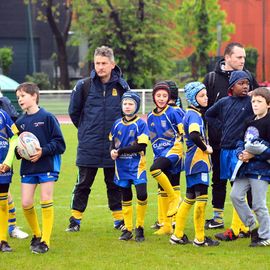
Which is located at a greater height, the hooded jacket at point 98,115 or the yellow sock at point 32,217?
the hooded jacket at point 98,115

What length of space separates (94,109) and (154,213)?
82.8 inches

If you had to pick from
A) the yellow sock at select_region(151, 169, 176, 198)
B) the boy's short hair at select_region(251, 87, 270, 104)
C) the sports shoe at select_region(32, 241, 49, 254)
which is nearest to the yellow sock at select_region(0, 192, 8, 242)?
the sports shoe at select_region(32, 241, 49, 254)

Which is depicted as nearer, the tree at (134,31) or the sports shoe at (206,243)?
the sports shoe at (206,243)

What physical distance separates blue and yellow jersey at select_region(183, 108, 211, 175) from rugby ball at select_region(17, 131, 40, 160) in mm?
1650

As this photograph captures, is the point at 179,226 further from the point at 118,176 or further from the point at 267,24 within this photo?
the point at 267,24

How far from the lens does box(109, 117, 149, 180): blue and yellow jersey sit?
8852 mm

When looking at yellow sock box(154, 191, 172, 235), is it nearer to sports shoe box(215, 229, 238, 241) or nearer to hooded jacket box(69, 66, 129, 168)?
sports shoe box(215, 229, 238, 241)

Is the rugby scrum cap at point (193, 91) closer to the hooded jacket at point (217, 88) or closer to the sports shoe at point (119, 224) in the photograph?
the hooded jacket at point (217, 88)

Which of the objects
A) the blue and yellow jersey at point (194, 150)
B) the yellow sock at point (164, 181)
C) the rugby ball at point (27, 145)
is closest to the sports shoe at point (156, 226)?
the yellow sock at point (164, 181)

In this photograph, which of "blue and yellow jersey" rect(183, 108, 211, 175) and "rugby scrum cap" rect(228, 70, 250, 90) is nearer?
"blue and yellow jersey" rect(183, 108, 211, 175)

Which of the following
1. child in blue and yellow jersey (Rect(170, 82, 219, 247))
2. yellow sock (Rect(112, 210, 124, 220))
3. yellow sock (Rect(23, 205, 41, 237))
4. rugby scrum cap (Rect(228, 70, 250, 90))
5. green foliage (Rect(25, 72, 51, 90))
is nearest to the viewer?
yellow sock (Rect(23, 205, 41, 237))

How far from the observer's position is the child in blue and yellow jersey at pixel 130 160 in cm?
883

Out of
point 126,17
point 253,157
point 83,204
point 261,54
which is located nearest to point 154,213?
point 83,204

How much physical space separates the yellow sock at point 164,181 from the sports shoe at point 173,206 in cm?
7
